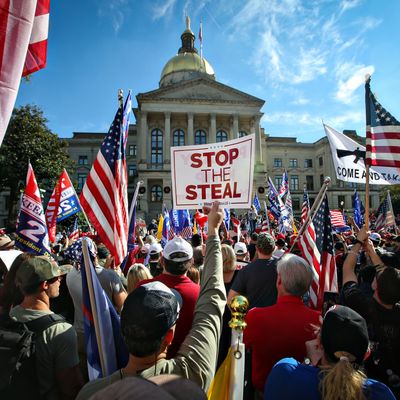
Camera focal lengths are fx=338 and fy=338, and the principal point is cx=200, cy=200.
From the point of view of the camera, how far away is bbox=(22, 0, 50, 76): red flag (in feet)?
7.45

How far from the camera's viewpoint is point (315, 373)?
1.62 m

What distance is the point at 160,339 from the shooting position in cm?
152

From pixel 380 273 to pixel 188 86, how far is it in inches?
1829

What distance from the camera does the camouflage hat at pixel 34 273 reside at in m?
2.48

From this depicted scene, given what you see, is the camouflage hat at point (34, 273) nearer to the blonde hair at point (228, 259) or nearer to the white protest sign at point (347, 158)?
the blonde hair at point (228, 259)

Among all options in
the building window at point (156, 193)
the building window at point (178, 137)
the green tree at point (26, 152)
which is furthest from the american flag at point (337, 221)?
the building window at point (178, 137)

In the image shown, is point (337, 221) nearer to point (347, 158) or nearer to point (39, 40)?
point (347, 158)

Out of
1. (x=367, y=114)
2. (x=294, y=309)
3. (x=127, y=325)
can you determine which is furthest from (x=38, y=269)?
(x=367, y=114)

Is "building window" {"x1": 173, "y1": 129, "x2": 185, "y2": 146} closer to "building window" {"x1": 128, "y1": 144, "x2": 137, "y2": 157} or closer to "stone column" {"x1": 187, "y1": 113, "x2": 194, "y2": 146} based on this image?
"stone column" {"x1": 187, "y1": 113, "x2": 194, "y2": 146}

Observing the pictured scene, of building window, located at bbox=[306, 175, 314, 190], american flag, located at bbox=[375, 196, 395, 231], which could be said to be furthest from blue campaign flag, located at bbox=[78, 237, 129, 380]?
building window, located at bbox=[306, 175, 314, 190]

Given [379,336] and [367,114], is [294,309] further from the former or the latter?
[367,114]

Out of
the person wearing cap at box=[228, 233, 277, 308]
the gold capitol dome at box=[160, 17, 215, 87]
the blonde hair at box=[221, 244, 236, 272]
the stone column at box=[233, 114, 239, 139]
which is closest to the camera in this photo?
the person wearing cap at box=[228, 233, 277, 308]

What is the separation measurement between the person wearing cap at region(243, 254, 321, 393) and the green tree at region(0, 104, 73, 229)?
95.8 ft

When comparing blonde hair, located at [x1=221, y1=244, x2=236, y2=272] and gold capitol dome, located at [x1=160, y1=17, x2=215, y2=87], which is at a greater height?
gold capitol dome, located at [x1=160, y1=17, x2=215, y2=87]
